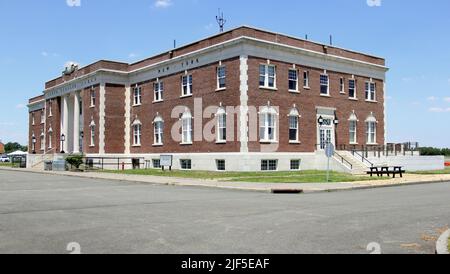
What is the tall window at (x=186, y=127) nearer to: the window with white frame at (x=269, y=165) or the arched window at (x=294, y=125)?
the window with white frame at (x=269, y=165)

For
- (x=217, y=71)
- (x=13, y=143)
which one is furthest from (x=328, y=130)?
(x=13, y=143)

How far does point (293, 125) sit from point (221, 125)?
5785 mm

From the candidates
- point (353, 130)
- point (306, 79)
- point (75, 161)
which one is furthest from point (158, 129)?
point (353, 130)

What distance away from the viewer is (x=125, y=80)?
47.6m

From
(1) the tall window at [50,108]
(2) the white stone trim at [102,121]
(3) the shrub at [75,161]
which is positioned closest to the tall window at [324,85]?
(2) the white stone trim at [102,121]

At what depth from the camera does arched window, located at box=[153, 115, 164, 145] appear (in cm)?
4212

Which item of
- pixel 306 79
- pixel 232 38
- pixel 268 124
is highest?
pixel 232 38

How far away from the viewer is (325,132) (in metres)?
38.7

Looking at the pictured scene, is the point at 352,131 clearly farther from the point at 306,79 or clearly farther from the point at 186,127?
the point at 186,127

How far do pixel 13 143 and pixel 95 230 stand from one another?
189 meters

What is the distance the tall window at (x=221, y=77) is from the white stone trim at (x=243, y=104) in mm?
1998

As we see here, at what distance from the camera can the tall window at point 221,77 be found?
114 ft

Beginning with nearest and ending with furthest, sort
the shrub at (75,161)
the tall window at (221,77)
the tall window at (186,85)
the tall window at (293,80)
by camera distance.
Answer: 1. the tall window at (221,77)
2. the tall window at (293,80)
3. the tall window at (186,85)
4. the shrub at (75,161)

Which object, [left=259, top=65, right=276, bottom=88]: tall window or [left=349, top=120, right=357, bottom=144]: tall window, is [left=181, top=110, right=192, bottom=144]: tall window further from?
[left=349, top=120, right=357, bottom=144]: tall window
